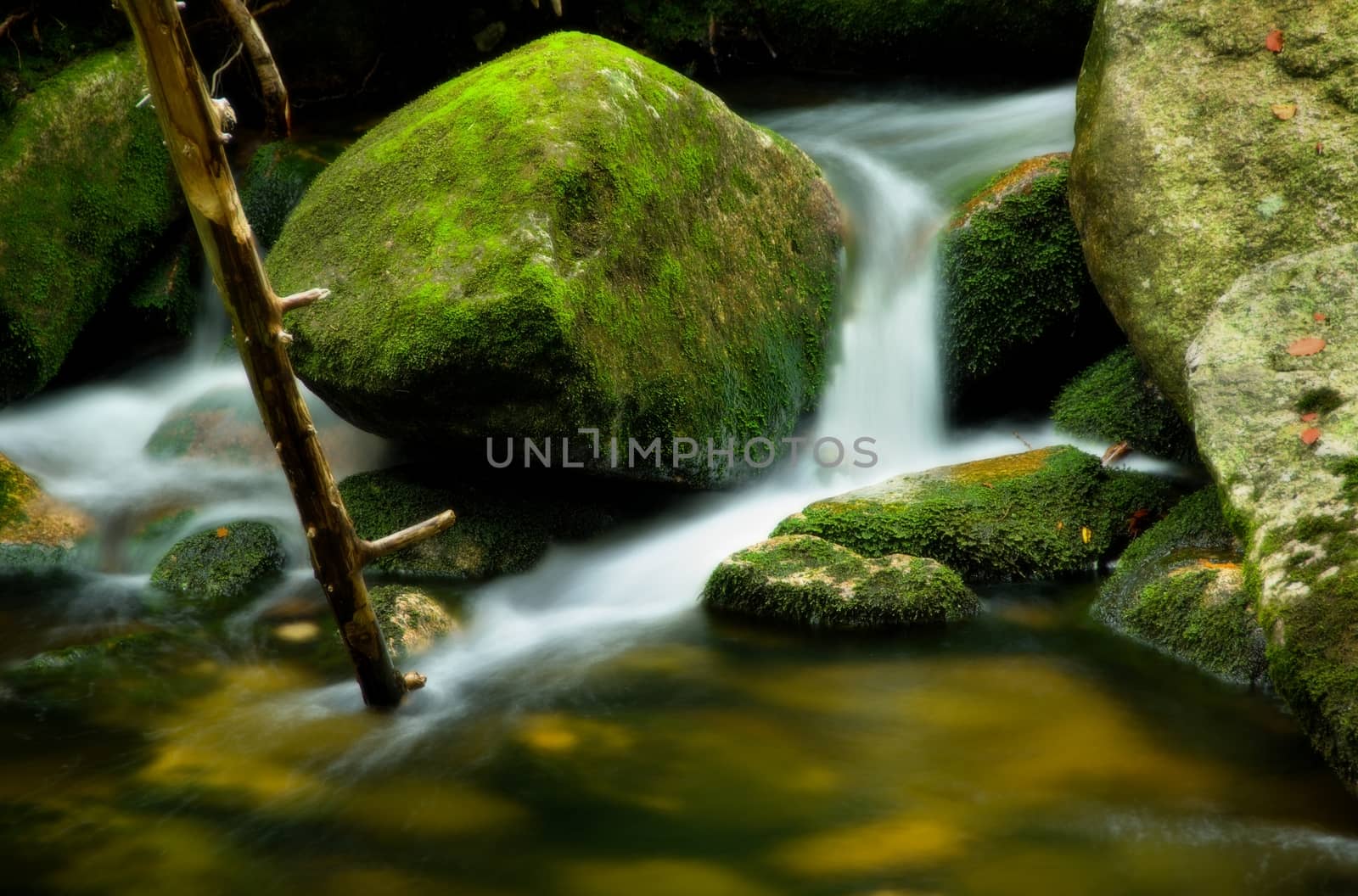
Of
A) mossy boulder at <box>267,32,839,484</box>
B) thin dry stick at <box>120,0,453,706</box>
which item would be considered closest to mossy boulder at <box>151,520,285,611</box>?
mossy boulder at <box>267,32,839,484</box>

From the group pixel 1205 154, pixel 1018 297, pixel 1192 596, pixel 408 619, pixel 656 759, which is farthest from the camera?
pixel 1018 297

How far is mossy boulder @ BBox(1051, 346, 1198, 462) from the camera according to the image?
6180mm

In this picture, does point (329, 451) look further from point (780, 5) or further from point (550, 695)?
point (780, 5)

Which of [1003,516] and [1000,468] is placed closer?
[1003,516]

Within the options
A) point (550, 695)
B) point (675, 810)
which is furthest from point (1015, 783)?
point (550, 695)

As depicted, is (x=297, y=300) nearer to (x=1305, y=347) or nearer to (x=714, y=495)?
(x=714, y=495)

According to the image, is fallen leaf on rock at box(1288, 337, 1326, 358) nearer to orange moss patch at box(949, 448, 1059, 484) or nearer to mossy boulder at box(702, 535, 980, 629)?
mossy boulder at box(702, 535, 980, 629)

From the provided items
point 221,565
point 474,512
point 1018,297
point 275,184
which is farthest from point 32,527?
point 1018,297

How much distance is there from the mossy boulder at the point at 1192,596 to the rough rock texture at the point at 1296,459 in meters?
0.47

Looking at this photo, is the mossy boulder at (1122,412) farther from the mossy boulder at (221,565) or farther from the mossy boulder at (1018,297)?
the mossy boulder at (221,565)

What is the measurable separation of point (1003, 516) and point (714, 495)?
1.57 meters

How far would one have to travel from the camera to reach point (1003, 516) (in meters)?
5.56

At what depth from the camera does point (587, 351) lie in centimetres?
508

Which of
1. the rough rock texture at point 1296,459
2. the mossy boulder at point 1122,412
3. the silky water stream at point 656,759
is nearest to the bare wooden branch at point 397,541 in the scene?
the silky water stream at point 656,759
